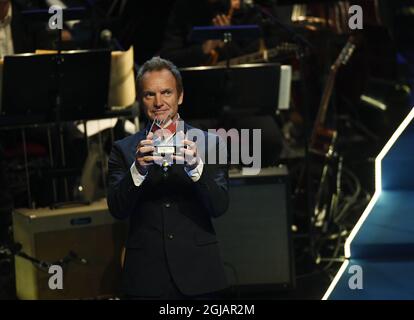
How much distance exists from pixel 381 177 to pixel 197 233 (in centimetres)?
108

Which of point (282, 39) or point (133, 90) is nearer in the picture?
point (133, 90)

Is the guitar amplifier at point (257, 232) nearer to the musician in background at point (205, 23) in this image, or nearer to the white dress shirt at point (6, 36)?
the musician in background at point (205, 23)

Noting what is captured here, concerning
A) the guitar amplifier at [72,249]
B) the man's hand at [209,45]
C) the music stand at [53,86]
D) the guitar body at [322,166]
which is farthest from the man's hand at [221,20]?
the guitar amplifier at [72,249]

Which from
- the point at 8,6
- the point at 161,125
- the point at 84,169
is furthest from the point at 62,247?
the point at 161,125

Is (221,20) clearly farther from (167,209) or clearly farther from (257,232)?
(167,209)

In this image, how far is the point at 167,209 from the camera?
438 cm

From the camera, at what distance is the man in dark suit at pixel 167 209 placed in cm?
432

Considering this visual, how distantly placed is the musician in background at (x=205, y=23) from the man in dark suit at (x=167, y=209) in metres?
3.20

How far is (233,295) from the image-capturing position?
22.4 ft

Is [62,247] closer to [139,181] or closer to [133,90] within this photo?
[133,90]

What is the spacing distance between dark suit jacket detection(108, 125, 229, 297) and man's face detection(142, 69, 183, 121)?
0.17 meters

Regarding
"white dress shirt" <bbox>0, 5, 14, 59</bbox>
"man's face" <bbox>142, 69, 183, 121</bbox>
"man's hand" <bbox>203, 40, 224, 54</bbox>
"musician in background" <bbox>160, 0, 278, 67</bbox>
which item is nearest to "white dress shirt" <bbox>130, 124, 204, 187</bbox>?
"man's face" <bbox>142, 69, 183, 121</bbox>

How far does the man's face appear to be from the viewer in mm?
4289

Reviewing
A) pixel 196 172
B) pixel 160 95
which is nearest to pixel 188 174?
pixel 196 172
